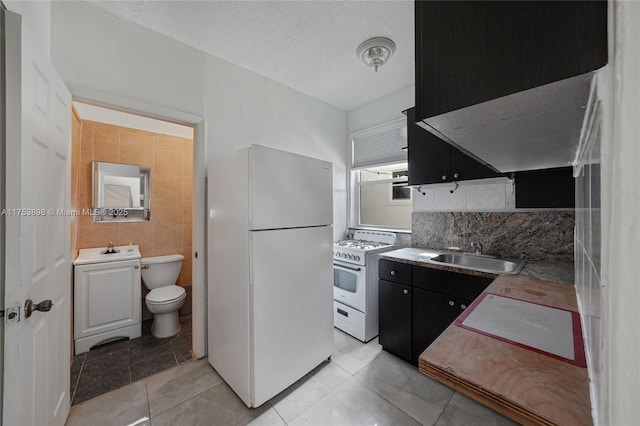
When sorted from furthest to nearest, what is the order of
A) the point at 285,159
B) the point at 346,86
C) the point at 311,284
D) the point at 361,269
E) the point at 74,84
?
1. the point at 346,86
2. the point at 361,269
3. the point at 311,284
4. the point at 285,159
5. the point at 74,84

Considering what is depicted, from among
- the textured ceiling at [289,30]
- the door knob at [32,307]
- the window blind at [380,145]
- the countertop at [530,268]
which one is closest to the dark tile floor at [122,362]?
the door knob at [32,307]

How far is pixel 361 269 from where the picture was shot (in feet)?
7.97

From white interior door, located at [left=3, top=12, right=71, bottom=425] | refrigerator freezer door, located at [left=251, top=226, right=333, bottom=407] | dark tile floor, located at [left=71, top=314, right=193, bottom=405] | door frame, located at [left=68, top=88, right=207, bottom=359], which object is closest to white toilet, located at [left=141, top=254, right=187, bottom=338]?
dark tile floor, located at [left=71, top=314, right=193, bottom=405]

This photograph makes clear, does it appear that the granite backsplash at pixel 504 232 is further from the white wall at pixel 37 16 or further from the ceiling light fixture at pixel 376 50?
the white wall at pixel 37 16

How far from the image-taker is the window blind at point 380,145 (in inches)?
112

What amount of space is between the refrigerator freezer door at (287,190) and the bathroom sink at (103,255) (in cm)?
183

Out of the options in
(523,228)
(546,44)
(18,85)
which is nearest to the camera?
(546,44)

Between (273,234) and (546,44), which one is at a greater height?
(546,44)

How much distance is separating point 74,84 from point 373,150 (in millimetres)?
2766

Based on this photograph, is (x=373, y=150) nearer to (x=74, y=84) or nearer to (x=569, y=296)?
(x=569, y=296)

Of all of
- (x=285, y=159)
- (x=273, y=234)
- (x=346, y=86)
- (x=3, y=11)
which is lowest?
(x=273, y=234)

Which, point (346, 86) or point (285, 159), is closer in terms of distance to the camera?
point (285, 159)

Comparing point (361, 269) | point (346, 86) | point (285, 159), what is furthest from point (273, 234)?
point (346, 86)

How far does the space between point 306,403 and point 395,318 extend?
3.18 ft
